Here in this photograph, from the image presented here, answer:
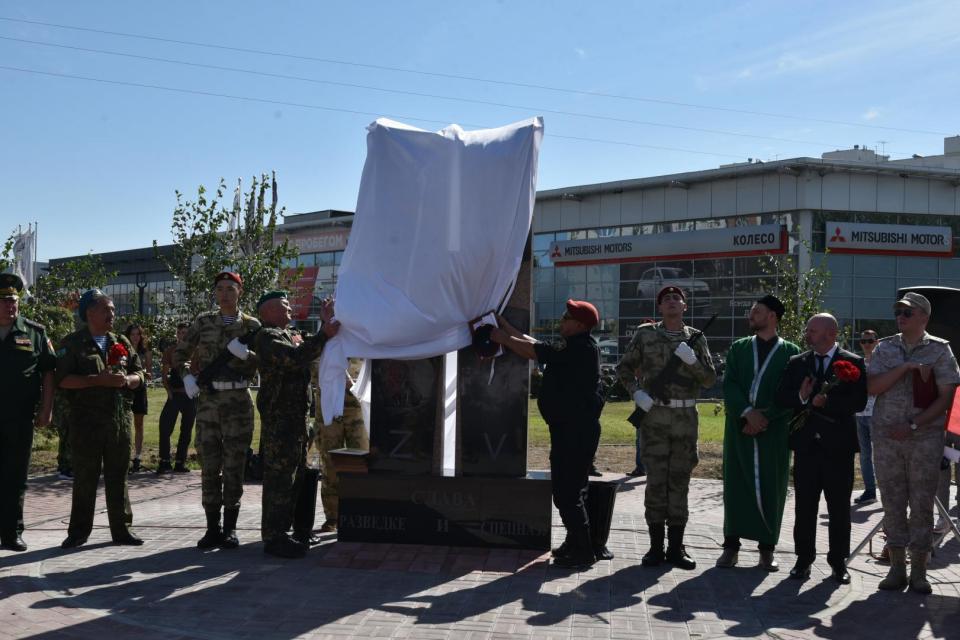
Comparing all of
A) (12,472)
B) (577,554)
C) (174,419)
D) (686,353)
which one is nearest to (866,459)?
(686,353)

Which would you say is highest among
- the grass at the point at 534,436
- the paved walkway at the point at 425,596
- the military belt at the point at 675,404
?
the military belt at the point at 675,404

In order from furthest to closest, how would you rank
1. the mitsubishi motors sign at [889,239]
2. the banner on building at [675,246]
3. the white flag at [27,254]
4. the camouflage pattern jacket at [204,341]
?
the banner on building at [675,246]
the mitsubishi motors sign at [889,239]
the white flag at [27,254]
the camouflage pattern jacket at [204,341]

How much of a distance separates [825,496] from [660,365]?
1501 mm

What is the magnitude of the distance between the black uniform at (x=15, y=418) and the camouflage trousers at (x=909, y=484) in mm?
6461

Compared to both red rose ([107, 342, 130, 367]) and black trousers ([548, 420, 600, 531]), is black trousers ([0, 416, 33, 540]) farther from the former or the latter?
black trousers ([548, 420, 600, 531])

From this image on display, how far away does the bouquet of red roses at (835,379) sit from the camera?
6598 mm

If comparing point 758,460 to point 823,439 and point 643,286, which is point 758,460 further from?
point 643,286

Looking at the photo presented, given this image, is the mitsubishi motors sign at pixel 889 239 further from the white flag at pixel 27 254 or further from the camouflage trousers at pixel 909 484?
the camouflage trousers at pixel 909 484

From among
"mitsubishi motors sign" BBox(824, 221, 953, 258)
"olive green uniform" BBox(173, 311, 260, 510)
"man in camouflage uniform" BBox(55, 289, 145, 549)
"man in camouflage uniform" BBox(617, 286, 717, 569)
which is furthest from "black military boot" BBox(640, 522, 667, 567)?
"mitsubishi motors sign" BBox(824, 221, 953, 258)

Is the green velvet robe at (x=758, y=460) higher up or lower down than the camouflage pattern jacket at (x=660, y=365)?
lower down

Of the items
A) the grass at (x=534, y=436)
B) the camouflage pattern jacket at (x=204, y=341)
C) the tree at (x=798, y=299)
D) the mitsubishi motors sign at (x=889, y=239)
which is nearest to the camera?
the camouflage pattern jacket at (x=204, y=341)

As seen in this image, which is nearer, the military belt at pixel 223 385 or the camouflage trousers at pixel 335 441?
the military belt at pixel 223 385

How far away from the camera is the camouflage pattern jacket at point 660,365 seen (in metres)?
7.20

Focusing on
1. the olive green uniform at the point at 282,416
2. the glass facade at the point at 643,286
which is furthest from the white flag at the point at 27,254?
the glass facade at the point at 643,286
